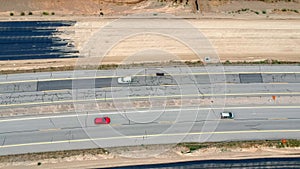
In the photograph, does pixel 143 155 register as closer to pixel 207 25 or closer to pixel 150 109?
pixel 150 109

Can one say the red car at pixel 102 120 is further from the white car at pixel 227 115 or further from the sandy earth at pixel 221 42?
the white car at pixel 227 115

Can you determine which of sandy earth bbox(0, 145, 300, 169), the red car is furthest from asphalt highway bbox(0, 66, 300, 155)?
sandy earth bbox(0, 145, 300, 169)

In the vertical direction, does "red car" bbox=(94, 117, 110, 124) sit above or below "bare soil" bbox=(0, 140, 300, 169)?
above

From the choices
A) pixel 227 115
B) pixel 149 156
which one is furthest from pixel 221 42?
pixel 149 156

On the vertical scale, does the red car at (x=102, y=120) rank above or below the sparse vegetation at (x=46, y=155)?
above

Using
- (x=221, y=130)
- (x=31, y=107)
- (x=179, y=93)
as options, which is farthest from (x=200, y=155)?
(x=31, y=107)

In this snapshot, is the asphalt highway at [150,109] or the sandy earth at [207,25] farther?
the sandy earth at [207,25]

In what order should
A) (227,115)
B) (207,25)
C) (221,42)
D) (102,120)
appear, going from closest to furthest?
(102,120) < (227,115) < (221,42) < (207,25)

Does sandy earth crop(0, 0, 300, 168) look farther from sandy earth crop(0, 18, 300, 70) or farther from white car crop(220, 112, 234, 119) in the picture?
white car crop(220, 112, 234, 119)

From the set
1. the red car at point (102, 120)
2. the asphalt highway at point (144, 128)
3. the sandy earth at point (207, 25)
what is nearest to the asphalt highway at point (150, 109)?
the asphalt highway at point (144, 128)
